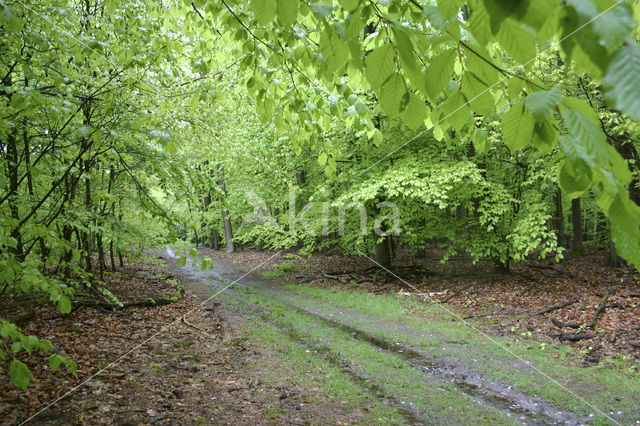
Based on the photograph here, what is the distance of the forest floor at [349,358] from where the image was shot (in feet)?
15.1

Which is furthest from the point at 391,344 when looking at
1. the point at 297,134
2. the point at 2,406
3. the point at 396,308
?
the point at 2,406

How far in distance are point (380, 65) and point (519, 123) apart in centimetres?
48

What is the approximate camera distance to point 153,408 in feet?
14.4

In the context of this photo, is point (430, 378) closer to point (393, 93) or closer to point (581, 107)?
point (393, 93)

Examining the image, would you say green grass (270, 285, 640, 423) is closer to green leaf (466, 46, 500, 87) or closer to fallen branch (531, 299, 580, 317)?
fallen branch (531, 299, 580, 317)

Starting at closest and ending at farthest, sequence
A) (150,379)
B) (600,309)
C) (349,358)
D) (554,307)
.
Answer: (150,379) < (349,358) < (600,309) < (554,307)

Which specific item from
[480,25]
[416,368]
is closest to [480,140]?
[480,25]

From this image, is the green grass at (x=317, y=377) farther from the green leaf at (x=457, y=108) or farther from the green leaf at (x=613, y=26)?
the green leaf at (x=613, y=26)

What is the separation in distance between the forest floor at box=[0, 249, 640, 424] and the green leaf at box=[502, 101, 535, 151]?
14.9 ft

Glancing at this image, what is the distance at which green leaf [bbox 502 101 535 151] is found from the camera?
3.03ft

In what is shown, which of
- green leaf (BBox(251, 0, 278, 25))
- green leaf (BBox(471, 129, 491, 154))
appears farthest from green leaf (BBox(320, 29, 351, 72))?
green leaf (BBox(471, 129, 491, 154))

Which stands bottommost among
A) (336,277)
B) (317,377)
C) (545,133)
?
(317,377)

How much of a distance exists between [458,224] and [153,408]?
421 inches

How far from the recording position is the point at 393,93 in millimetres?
1204
